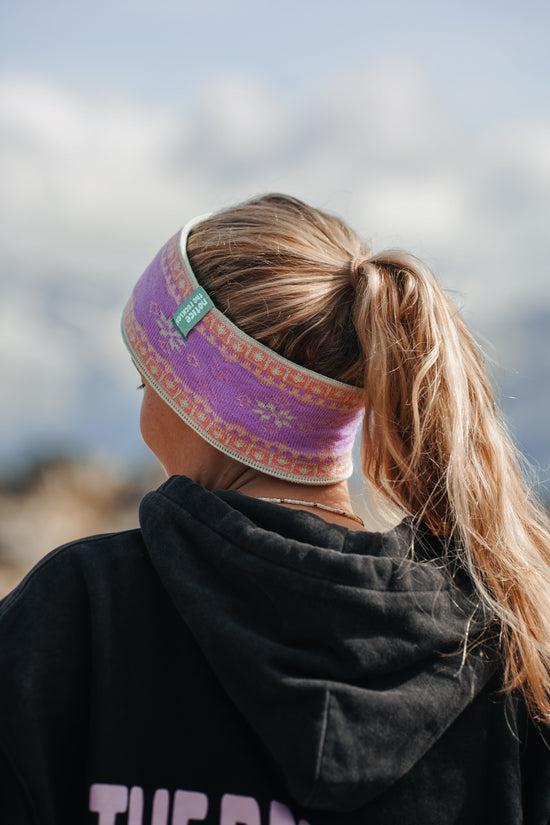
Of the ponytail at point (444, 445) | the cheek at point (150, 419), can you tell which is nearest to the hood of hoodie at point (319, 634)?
the ponytail at point (444, 445)

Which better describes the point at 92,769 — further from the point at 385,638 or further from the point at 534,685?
the point at 534,685

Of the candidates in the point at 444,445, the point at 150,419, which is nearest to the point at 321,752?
the point at 444,445

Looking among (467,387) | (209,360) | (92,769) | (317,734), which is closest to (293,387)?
(209,360)

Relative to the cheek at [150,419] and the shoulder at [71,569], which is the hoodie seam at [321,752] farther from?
the cheek at [150,419]

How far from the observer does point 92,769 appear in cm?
128

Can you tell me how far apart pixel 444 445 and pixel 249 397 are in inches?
18.1

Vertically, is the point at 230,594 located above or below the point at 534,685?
above

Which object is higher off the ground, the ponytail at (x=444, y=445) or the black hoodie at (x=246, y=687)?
the ponytail at (x=444, y=445)

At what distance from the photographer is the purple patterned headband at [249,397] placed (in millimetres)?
1659

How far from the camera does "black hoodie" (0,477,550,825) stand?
4.06 feet

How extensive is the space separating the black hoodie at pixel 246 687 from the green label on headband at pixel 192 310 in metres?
0.49

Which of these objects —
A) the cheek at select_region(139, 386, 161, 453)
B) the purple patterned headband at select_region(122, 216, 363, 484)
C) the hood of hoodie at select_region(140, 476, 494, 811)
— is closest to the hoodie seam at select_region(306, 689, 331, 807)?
the hood of hoodie at select_region(140, 476, 494, 811)

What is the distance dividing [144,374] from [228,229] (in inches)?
16.7

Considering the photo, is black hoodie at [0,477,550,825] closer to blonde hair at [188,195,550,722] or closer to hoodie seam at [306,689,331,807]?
hoodie seam at [306,689,331,807]
